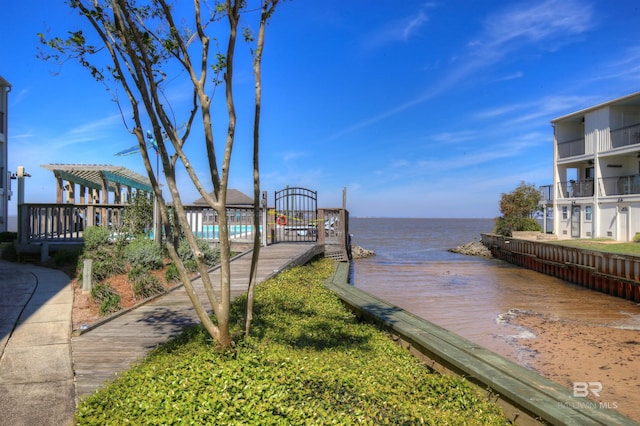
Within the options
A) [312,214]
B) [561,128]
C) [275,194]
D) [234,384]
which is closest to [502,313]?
[312,214]

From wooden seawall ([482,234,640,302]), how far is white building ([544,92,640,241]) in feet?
15.3

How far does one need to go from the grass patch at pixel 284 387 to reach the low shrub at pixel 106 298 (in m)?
2.33

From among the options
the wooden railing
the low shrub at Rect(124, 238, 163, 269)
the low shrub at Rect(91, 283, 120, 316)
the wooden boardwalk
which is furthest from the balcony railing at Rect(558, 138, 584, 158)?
the low shrub at Rect(91, 283, 120, 316)

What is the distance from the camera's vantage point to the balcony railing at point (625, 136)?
2588cm

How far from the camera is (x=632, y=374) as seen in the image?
7488mm

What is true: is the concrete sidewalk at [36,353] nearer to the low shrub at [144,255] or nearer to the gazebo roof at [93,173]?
the low shrub at [144,255]

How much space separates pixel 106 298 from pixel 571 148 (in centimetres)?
3287

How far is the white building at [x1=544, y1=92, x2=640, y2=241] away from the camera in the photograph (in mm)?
26188

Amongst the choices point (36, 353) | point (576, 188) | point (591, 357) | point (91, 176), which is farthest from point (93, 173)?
point (576, 188)

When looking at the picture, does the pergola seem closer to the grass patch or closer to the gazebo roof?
the gazebo roof

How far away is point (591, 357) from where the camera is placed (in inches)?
335

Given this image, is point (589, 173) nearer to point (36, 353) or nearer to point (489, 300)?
point (489, 300)

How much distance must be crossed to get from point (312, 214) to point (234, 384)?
598 inches

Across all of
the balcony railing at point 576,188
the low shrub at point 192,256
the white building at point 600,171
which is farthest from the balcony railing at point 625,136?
the low shrub at point 192,256
